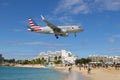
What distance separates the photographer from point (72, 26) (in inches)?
2098

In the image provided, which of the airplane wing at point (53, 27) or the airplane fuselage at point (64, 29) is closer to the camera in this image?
the airplane wing at point (53, 27)

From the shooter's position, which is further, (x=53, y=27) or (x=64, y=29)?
(x=53, y=27)

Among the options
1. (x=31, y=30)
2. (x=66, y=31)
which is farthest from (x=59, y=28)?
(x=31, y=30)

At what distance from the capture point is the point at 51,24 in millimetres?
56188

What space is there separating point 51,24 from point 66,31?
4.98 metres

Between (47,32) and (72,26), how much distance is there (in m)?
4.53

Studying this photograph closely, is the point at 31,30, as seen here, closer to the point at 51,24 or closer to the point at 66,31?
the point at 51,24

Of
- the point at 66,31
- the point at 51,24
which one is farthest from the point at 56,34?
the point at 51,24

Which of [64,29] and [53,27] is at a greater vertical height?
[53,27]

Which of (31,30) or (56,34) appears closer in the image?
(56,34)

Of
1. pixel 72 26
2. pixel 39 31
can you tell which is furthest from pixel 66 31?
pixel 39 31

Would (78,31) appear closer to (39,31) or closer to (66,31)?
(66,31)

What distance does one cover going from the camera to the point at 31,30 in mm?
56281

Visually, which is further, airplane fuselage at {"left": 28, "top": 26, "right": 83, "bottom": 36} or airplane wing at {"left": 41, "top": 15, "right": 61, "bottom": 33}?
airplane fuselage at {"left": 28, "top": 26, "right": 83, "bottom": 36}
